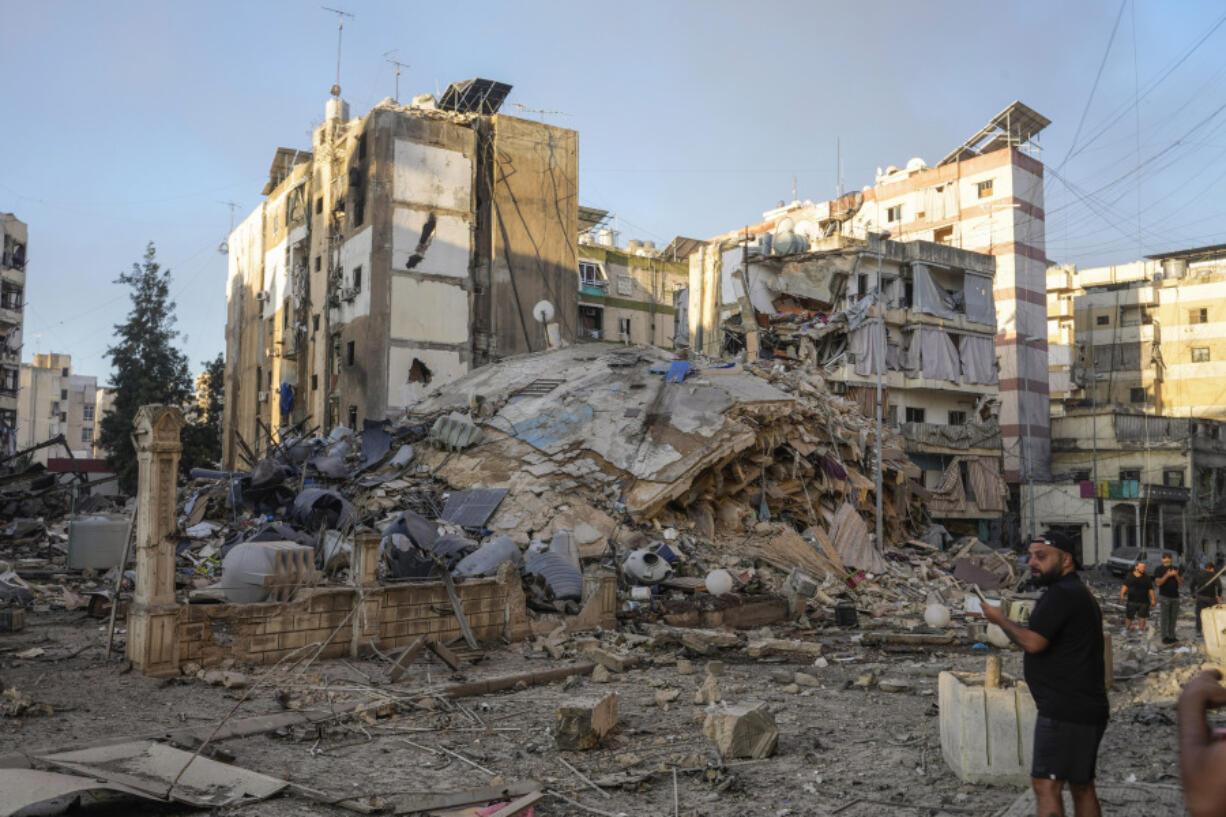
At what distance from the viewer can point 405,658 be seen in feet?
36.2

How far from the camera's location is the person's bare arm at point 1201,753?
7.52 ft

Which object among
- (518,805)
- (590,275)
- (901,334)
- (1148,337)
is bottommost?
(518,805)

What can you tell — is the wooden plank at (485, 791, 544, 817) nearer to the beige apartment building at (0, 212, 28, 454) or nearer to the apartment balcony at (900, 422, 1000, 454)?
the apartment balcony at (900, 422, 1000, 454)

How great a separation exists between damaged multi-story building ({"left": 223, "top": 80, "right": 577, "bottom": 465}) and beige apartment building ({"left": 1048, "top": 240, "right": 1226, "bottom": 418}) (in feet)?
103

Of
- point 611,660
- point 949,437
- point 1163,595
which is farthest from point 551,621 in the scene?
point 949,437

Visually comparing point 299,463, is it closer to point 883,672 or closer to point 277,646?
point 277,646

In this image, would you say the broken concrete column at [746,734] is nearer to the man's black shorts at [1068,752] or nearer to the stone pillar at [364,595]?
the man's black shorts at [1068,752]

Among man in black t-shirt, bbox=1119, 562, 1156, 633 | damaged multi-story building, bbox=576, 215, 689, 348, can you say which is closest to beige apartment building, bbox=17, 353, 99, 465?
damaged multi-story building, bbox=576, 215, 689, 348

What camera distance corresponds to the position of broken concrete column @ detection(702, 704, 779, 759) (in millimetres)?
7371

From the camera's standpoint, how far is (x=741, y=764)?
23.7 ft

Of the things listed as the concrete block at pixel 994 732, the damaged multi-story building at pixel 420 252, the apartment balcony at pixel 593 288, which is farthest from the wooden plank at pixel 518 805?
the apartment balcony at pixel 593 288

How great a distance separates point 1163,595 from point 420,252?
27669mm

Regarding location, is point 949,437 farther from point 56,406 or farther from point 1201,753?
point 56,406

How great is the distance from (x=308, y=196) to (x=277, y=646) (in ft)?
112
